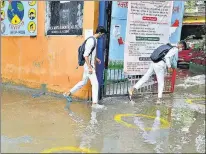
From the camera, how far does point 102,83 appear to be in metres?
7.20

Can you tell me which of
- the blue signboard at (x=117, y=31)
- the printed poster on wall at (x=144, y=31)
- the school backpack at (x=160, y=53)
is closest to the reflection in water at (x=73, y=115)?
the blue signboard at (x=117, y=31)

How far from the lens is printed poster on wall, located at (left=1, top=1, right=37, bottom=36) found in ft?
26.1

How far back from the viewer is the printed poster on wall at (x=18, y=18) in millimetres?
7965

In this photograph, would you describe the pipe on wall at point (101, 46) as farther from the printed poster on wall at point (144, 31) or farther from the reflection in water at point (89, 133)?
the reflection in water at point (89, 133)

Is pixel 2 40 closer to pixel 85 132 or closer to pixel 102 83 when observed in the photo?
pixel 102 83

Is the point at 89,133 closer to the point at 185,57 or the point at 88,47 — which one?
the point at 88,47

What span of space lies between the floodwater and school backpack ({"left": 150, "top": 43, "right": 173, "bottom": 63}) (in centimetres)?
102

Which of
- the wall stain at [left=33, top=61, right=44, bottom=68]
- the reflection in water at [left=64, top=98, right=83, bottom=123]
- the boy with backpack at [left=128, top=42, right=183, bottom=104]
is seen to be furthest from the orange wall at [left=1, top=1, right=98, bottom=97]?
the boy with backpack at [left=128, top=42, right=183, bottom=104]

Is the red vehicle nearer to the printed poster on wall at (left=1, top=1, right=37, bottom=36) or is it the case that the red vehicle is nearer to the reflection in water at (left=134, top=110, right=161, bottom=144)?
the printed poster on wall at (left=1, top=1, right=37, bottom=36)

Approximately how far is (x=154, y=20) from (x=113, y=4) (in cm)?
118

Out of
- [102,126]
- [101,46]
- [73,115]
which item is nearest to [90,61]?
[101,46]

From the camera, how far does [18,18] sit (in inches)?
327

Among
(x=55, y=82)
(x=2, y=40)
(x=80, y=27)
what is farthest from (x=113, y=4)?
(x=2, y=40)

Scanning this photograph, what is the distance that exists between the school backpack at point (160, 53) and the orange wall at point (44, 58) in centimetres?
153
